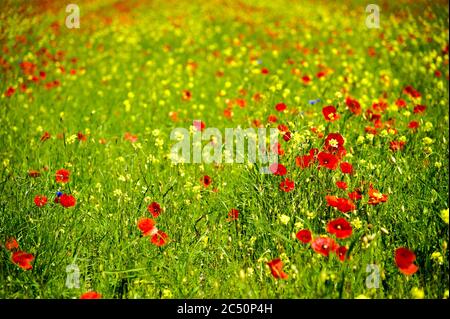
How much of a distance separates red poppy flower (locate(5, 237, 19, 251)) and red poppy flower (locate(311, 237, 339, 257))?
1.25m

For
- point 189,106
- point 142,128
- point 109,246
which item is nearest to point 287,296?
point 109,246

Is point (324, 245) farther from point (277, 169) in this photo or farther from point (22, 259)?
point (22, 259)

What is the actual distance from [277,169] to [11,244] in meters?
1.28

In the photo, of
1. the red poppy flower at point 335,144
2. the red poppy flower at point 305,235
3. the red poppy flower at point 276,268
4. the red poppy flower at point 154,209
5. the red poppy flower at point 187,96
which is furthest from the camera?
the red poppy flower at point 187,96

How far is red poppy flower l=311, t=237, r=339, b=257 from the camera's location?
5.94 feet

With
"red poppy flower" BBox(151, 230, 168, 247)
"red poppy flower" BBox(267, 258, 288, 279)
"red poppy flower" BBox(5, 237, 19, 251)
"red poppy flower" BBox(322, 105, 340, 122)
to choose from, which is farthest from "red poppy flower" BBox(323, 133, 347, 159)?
"red poppy flower" BBox(5, 237, 19, 251)

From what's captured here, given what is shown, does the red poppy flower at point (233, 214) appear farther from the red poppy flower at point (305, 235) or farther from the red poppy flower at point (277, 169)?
the red poppy flower at point (305, 235)

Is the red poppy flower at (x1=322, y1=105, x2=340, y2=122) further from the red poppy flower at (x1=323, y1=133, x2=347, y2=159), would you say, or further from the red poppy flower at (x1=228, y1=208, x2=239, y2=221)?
the red poppy flower at (x1=228, y1=208, x2=239, y2=221)

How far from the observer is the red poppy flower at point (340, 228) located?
186 cm

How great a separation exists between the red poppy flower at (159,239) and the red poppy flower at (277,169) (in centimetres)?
66

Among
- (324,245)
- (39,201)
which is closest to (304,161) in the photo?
(324,245)

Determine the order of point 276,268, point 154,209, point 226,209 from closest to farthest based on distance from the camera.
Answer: point 276,268 → point 154,209 → point 226,209

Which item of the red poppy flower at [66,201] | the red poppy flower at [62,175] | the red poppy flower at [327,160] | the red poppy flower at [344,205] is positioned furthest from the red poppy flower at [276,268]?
the red poppy flower at [62,175]

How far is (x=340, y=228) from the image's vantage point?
1897 millimetres
